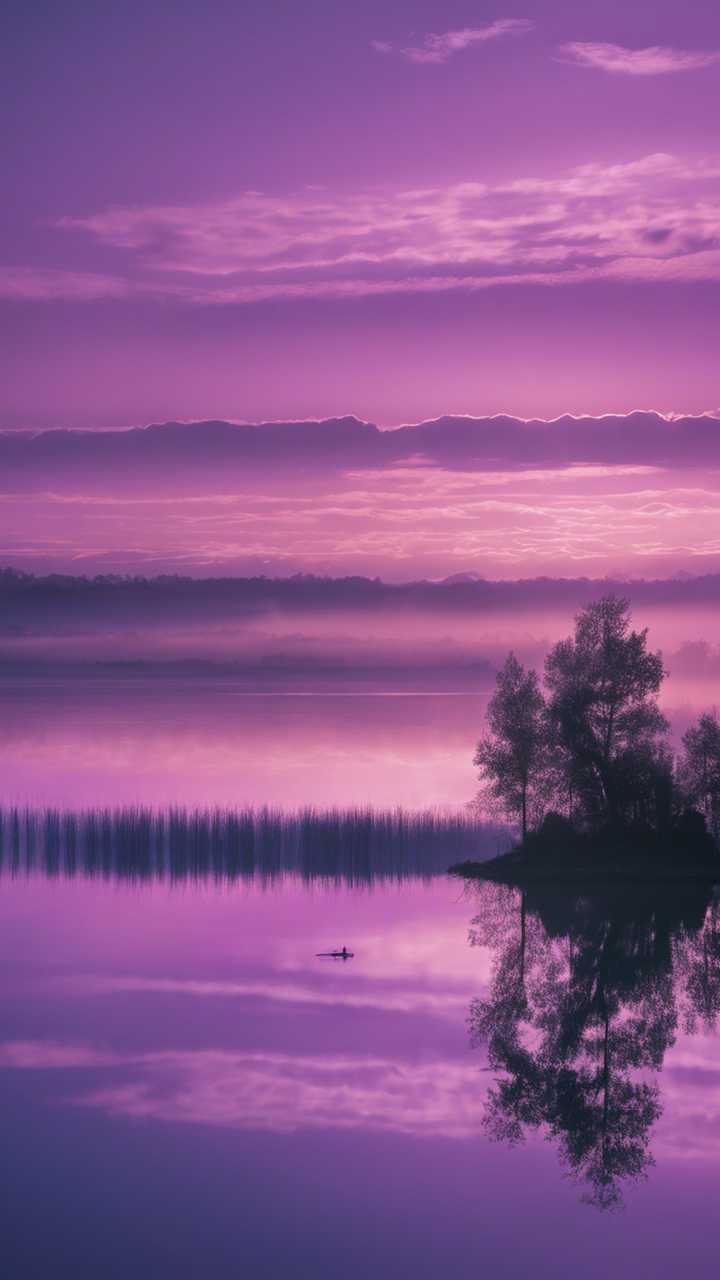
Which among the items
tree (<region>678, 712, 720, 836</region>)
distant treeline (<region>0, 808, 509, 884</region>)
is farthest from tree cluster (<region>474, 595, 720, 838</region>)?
distant treeline (<region>0, 808, 509, 884</region>)

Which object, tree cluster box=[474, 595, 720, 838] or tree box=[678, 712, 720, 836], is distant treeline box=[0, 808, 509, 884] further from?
tree box=[678, 712, 720, 836]

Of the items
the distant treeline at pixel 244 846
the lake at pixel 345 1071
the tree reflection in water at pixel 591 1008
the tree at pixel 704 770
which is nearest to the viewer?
the lake at pixel 345 1071

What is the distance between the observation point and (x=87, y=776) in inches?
3499

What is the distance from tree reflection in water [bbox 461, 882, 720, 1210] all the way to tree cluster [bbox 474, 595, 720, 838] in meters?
5.80

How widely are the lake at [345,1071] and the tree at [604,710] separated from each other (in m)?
7.17

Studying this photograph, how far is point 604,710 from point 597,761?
2.48 metres

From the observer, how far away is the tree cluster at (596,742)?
180ft

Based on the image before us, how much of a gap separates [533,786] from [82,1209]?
126ft

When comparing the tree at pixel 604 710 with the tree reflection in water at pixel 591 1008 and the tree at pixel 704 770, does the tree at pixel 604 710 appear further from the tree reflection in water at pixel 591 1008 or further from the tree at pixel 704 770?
the tree reflection in water at pixel 591 1008

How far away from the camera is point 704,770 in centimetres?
5481

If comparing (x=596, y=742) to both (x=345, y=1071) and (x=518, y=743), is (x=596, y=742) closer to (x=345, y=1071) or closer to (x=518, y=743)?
(x=518, y=743)

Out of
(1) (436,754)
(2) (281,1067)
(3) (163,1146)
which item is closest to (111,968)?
(2) (281,1067)

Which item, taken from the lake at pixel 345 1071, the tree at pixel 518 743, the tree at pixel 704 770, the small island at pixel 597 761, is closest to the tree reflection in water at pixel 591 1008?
the lake at pixel 345 1071

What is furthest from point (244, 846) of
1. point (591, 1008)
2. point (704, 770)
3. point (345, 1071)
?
point (345, 1071)
